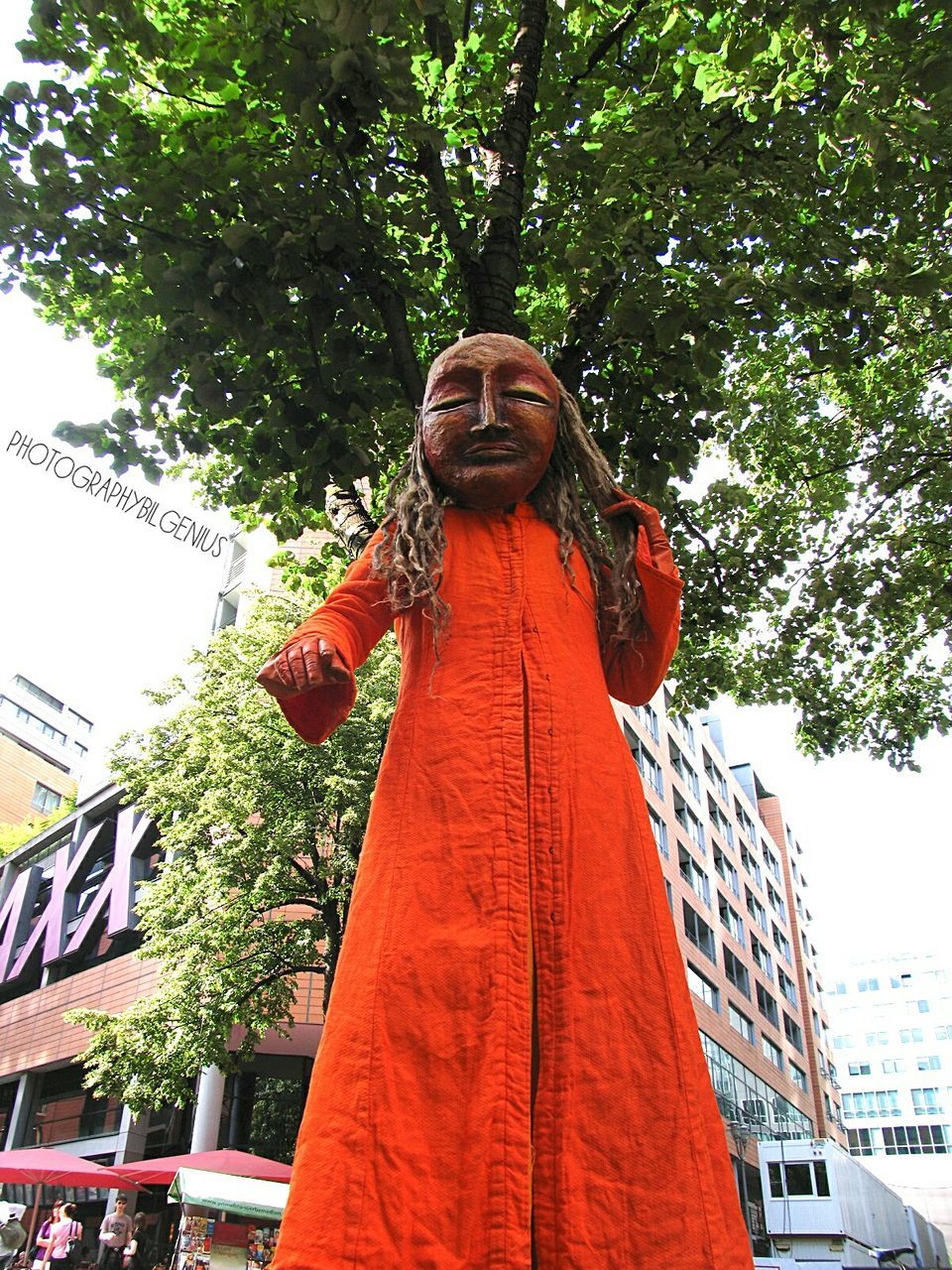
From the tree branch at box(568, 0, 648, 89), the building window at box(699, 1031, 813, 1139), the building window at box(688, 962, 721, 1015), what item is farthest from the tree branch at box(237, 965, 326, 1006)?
the building window at box(688, 962, 721, 1015)

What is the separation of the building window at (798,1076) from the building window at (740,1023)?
12055 mm

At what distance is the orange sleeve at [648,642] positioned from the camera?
258 centimetres

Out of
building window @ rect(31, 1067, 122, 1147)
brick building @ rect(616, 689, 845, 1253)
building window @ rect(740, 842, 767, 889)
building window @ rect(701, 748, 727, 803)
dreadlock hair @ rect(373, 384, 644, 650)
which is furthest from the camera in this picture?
building window @ rect(740, 842, 767, 889)

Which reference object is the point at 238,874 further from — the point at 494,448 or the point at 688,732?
the point at 688,732

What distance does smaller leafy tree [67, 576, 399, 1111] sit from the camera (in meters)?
13.1

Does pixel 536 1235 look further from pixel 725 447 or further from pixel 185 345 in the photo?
pixel 725 447

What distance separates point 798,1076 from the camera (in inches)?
2144

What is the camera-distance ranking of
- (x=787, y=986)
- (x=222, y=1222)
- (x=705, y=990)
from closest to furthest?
(x=222, y=1222) < (x=705, y=990) < (x=787, y=986)

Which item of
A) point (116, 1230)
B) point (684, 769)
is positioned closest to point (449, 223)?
point (116, 1230)

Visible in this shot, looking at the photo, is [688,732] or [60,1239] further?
[688,732]

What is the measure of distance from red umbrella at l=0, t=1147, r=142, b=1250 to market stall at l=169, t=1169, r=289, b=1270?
217cm

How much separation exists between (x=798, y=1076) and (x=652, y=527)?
60.5 m

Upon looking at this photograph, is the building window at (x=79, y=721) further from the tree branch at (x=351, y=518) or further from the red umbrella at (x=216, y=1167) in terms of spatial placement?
the tree branch at (x=351, y=518)

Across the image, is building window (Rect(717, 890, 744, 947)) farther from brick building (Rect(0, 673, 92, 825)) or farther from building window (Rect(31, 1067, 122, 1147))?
brick building (Rect(0, 673, 92, 825))
